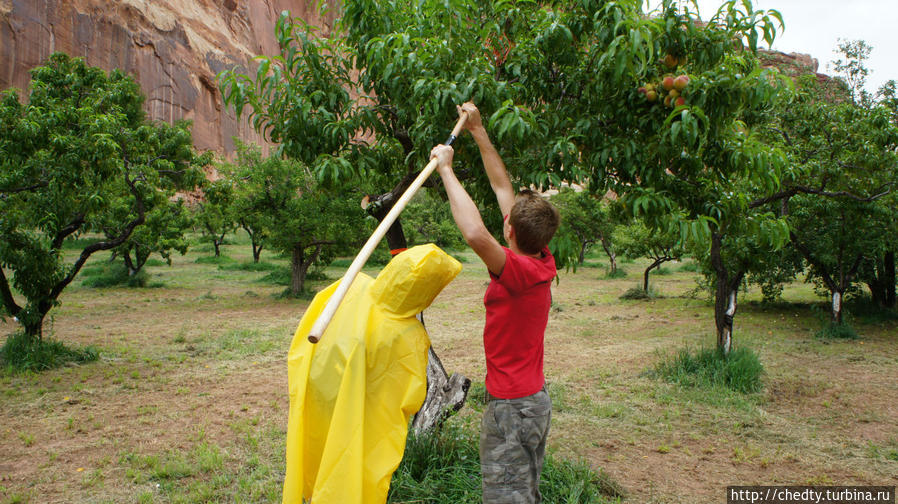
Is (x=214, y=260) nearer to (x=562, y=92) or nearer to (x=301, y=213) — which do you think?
(x=301, y=213)

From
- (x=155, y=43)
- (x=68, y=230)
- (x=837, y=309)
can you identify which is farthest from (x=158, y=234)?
(x=155, y=43)

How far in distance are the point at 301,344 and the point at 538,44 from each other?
2144 millimetres

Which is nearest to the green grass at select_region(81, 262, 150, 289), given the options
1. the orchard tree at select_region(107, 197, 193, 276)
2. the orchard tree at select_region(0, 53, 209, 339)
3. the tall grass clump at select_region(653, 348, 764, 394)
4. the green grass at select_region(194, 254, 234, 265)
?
the orchard tree at select_region(107, 197, 193, 276)

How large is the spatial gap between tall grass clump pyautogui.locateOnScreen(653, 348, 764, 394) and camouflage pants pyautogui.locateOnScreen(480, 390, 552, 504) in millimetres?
5368

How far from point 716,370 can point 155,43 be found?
39.9 m

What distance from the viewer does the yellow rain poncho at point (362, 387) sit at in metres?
2.47

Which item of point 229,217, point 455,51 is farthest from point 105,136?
point 229,217

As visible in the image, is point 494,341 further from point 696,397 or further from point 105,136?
point 105,136

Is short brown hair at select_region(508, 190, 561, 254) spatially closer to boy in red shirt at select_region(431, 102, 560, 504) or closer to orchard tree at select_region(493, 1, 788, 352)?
boy in red shirt at select_region(431, 102, 560, 504)

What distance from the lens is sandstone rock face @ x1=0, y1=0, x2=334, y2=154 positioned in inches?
1187

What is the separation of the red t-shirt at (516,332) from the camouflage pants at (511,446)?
8 cm

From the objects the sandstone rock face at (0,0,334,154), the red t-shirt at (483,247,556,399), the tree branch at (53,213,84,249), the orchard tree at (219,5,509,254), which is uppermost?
the sandstone rock face at (0,0,334,154)

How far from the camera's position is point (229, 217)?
16922mm

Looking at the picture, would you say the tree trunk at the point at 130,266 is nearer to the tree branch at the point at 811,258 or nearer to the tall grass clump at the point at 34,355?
the tall grass clump at the point at 34,355
